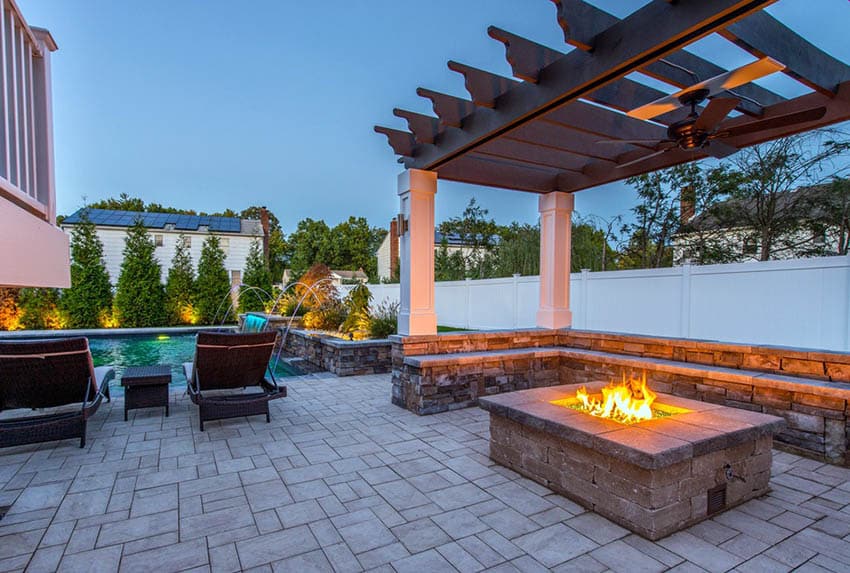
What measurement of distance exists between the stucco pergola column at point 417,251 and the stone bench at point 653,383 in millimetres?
469

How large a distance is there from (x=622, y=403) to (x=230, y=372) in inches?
148

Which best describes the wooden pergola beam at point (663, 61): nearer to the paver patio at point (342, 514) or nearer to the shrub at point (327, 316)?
the paver patio at point (342, 514)

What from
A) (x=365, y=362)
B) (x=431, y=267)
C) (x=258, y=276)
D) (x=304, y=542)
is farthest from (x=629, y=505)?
(x=258, y=276)

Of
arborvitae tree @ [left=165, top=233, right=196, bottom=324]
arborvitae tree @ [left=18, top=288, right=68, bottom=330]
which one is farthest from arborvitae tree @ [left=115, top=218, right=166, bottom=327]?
arborvitae tree @ [left=18, top=288, right=68, bottom=330]

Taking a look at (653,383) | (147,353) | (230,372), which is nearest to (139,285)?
(147,353)

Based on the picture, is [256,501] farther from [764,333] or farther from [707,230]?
[707,230]

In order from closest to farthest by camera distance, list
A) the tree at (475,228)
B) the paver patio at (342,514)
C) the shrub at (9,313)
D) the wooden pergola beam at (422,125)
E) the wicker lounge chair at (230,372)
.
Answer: the paver patio at (342,514), the wicker lounge chair at (230,372), the wooden pergola beam at (422,125), the shrub at (9,313), the tree at (475,228)

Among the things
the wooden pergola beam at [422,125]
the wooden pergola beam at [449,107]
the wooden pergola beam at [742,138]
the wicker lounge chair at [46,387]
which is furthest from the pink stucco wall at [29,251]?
the wooden pergola beam at [742,138]

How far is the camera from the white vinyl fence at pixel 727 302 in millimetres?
4863

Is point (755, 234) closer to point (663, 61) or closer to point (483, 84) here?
point (663, 61)

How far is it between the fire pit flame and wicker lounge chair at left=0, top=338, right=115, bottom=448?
4080 mm

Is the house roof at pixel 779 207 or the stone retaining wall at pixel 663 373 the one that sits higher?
the house roof at pixel 779 207

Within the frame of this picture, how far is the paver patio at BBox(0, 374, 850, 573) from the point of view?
7.07 ft

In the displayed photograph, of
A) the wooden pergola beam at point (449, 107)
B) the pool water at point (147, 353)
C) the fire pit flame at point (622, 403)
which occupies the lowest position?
the pool water at point (147, 353)
